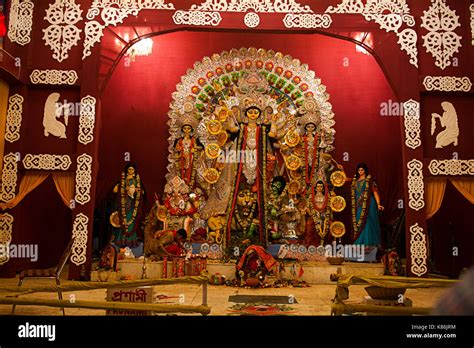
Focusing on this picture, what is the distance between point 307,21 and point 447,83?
2687mm

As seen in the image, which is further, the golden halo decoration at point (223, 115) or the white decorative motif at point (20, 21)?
the golden halo decoration at point (223, 115)

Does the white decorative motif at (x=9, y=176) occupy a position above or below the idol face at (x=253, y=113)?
below

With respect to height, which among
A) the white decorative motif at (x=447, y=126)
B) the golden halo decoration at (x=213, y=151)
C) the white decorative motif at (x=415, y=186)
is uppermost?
the white decorative motif at (x=447, y=126)

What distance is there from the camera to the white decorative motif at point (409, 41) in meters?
7.79

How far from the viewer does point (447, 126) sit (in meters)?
7.66

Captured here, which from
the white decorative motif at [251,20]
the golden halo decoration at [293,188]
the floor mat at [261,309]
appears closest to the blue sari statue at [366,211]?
the golden halo decoration at [293,188]

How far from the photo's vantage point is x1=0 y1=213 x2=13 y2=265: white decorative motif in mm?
7176

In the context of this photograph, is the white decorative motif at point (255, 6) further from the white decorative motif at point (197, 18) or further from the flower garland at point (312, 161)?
the flower garland at point (312, 161)

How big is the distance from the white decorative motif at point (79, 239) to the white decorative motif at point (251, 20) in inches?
173

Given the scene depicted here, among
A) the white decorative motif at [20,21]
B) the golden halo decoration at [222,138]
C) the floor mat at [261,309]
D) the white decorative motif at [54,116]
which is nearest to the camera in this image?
the floor mat at [261,309]

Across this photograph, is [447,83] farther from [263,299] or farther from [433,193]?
[263,299]
